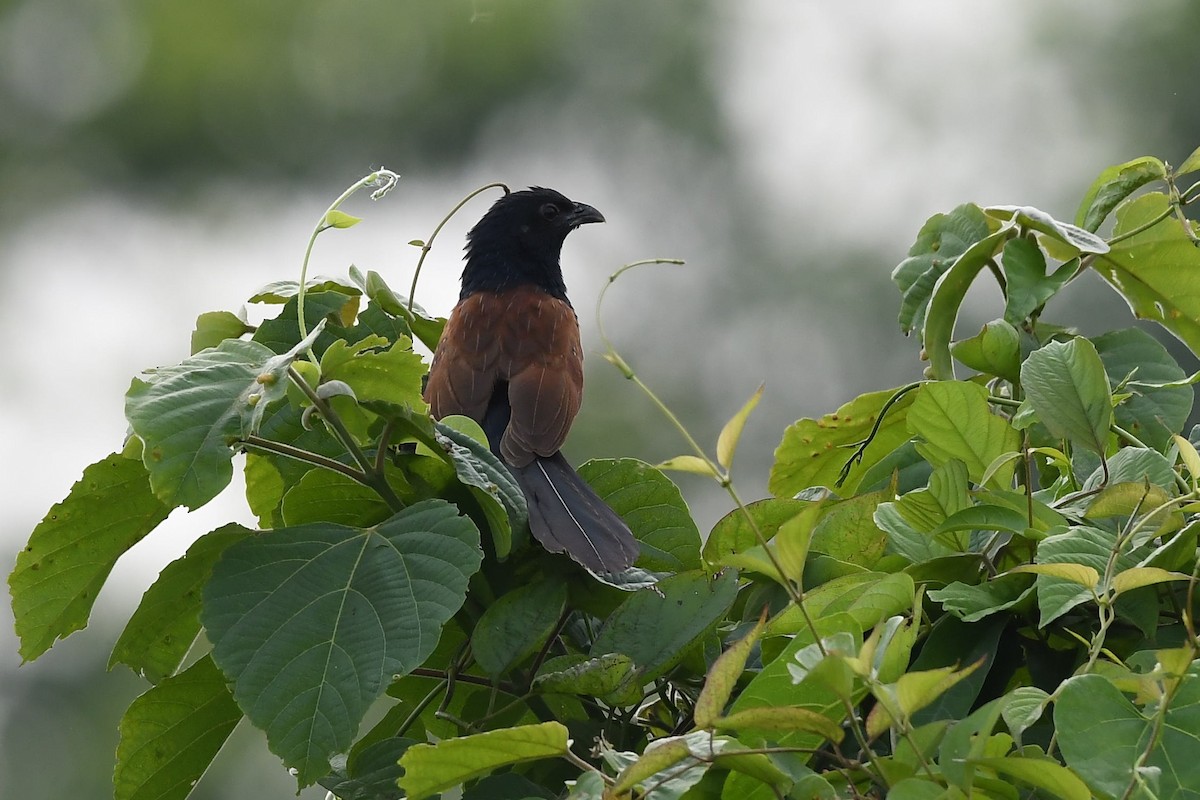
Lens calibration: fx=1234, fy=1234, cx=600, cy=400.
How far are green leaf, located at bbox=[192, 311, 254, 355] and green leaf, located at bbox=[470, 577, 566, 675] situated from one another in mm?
449

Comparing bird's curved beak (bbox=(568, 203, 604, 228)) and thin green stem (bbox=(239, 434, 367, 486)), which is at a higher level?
bird's curved beak (bbox=(568, 203, 604, 228))

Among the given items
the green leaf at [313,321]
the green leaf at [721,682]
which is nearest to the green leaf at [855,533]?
the green leaf at [721,682]

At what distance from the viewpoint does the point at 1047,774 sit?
0.56 m

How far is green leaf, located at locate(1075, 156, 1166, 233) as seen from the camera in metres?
1.05

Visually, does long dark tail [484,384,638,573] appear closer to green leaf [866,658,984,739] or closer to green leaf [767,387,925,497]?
green leaf [767,387,925,497]

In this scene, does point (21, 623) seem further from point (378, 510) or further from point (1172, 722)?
point (1172, 722)

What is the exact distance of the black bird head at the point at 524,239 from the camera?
3246 millimetres

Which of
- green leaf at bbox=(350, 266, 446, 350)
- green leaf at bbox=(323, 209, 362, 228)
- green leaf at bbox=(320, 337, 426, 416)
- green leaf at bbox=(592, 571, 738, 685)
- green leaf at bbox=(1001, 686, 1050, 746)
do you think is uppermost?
green leaf at bbox=(323, 209, 362, 228)

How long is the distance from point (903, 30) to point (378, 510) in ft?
38.1

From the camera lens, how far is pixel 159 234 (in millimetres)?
8555

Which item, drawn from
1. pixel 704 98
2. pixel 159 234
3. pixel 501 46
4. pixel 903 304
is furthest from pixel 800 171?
pixel 903 304

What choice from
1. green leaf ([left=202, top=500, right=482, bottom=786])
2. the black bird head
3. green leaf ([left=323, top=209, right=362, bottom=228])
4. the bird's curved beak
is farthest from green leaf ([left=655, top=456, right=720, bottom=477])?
the bird's curved beak

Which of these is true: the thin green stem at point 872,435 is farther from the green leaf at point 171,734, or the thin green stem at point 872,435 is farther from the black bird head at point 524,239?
the black bird head at point 524,239

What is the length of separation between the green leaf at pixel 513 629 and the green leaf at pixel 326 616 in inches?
1.8
